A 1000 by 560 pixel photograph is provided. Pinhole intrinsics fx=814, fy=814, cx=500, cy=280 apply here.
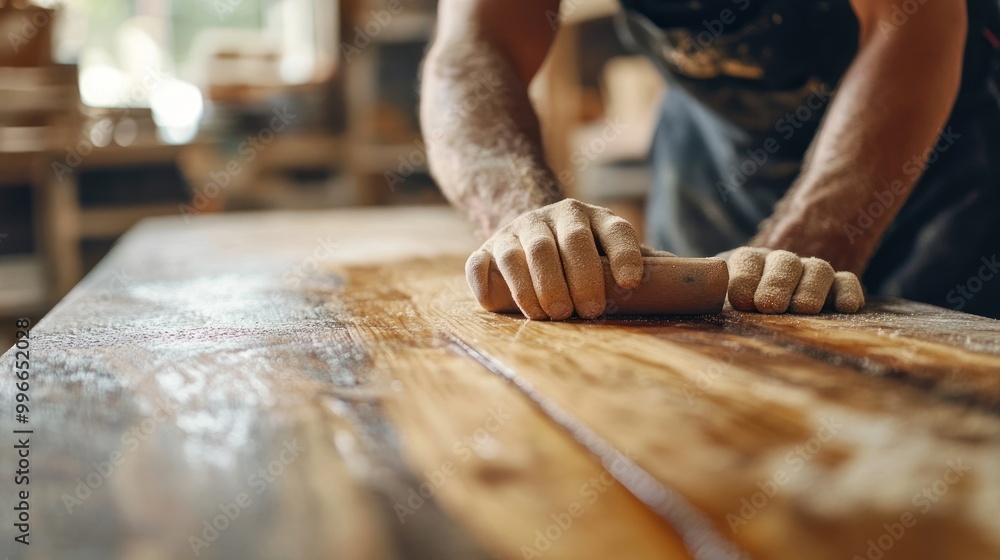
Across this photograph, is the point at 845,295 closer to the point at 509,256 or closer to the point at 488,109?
the point at 509,256

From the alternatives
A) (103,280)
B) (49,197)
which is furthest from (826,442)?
(49,197)

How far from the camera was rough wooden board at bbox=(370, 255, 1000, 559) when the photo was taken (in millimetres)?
424

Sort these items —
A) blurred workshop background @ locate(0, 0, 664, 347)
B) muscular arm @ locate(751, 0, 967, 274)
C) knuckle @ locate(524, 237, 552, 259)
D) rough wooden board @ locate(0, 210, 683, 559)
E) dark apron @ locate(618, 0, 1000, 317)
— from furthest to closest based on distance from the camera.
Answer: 1. blurred workshop background @ locate(0, 0, 664, 347)
2. dark apron @ locate(618, 0, 1000, 317)
3. muscular arm @ locate(751, 0, 967, 274)
4. knuckle @ locate(524, 237, 552, 259)
5. rough wooden board @ locate(0, 210, 683, 559)

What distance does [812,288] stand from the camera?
2.98ft

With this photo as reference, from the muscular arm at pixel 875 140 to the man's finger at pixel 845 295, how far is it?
0.13 metres

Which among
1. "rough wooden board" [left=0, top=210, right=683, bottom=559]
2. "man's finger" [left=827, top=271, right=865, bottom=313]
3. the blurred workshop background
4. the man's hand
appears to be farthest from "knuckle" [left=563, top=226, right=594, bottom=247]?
the blurred workshop background

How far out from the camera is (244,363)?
712 mm

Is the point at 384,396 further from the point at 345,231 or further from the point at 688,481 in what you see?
the point at 345,231

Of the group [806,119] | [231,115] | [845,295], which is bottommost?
[231,115]

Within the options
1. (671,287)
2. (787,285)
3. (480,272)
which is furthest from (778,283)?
(480,272)

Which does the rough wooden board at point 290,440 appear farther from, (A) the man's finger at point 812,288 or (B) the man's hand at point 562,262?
(A) the man's finger at point 812,288

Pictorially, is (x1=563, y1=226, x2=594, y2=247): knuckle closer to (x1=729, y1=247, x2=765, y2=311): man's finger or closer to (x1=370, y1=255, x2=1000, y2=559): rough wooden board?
(x1=370, y1=255, x2=1000, y2=559): rough wooden board

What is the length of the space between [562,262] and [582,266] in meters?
0.02

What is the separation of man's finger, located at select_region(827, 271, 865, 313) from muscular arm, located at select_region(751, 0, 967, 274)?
0.13m
